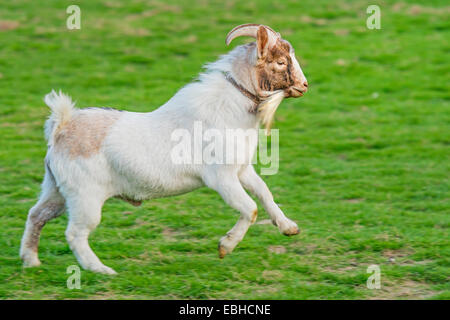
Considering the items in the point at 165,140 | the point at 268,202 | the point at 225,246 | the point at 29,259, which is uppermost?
the point at 165,140

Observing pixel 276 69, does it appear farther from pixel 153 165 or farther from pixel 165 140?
pixel 153 165

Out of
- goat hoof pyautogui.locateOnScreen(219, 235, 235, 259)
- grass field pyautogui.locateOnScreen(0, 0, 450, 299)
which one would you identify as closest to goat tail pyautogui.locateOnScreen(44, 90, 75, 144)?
grass field pyautogui.locateOnScreen(0, 0, 450, 299)

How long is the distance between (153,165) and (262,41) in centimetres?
139

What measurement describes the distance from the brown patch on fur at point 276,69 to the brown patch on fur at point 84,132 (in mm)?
1323

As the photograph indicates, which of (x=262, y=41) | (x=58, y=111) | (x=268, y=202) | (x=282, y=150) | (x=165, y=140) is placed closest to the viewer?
(x=262, y=41)

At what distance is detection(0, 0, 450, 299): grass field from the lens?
5.98 metres

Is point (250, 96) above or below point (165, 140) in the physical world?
above

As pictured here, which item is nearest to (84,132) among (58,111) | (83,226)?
(58,111)

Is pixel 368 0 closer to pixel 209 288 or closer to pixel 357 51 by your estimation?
pixel 357 51

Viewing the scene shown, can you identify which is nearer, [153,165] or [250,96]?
[153,165]

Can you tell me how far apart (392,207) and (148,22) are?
33.8 feet

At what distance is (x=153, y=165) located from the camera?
589 centimetres

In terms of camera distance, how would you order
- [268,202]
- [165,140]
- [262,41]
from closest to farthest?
[262,41]
[165,140]
[268,202]
